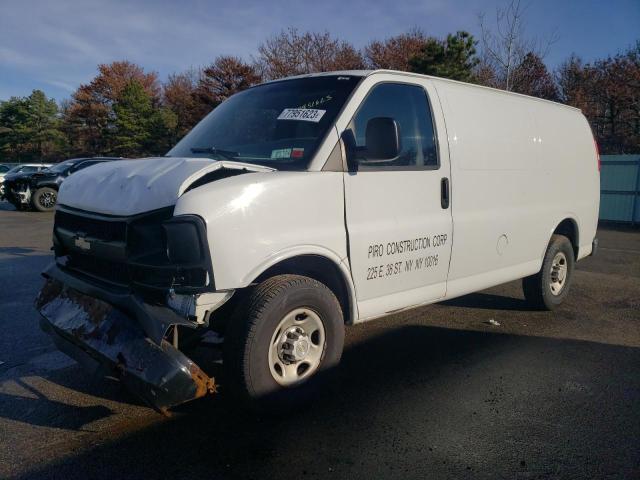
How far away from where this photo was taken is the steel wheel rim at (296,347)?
126 inches

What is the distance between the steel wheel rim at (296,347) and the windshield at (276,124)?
0.99 m

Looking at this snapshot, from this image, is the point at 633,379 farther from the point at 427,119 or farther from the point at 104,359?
the point at 104,359

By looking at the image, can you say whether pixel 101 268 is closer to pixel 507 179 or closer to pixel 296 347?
pixel 296 347

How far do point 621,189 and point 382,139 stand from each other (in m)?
15.0

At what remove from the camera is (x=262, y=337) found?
2.99 m

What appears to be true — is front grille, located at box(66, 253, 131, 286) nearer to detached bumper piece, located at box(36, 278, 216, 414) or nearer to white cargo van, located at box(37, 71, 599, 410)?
white cargo van, located at box(37, 71, 599, 410)

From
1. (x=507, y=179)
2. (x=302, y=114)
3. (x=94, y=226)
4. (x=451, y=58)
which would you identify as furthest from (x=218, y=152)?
(x=451, y=58)

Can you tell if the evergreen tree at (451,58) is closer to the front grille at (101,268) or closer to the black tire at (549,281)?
the black tire at (549,281)

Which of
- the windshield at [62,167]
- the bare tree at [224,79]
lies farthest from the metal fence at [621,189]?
the bare tree at [224,79]

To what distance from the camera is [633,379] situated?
4039mm

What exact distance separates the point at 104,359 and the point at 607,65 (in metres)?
32.3

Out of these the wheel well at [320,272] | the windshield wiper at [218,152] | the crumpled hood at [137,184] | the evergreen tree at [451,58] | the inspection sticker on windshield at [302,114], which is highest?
the evergreen tree at [451,58]

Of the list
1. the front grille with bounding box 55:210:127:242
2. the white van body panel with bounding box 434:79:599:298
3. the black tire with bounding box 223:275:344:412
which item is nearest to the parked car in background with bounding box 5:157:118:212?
the front grille with bounding box 55:210:127:242

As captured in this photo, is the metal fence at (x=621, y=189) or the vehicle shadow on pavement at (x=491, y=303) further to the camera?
the metal fence at (x=621, y=189)
